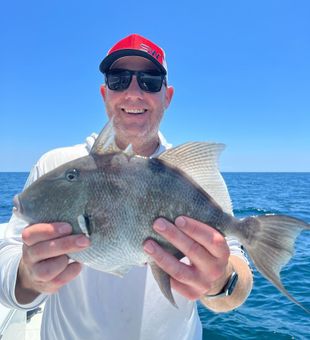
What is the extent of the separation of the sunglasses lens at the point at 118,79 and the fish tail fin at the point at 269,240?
142cm

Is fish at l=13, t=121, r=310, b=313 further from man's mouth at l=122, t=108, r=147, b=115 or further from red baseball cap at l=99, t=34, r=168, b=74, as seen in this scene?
red baseball cap at l=99, t=34, r=168, b=74

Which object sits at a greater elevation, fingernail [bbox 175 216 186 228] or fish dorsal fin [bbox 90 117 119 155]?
fish dorsal fin [bbox 90 117 119 155]

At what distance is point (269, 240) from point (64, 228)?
3.51ft

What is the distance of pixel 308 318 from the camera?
19.9ft

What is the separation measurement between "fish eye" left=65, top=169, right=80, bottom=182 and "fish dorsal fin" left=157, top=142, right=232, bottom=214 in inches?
19.2

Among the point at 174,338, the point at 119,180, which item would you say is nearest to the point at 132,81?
the point at 119,180

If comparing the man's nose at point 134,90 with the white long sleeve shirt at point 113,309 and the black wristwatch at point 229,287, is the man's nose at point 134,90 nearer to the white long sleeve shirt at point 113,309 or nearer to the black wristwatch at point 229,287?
the white long sleeve shirt at point 113,309

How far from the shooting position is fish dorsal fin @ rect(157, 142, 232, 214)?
6.27ft

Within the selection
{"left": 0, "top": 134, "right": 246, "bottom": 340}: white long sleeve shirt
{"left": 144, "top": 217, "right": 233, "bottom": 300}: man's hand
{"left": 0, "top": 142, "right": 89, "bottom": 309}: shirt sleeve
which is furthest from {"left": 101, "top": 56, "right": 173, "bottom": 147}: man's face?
{"left": 144, "top": 217, "right": 233, "bottom": 300}: man's hand

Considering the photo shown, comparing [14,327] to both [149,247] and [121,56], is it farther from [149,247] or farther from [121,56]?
[121,56]

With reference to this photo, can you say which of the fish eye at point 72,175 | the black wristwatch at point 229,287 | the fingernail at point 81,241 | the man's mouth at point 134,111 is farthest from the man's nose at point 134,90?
the black wristwatch at point 229,287

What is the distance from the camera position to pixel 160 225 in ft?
5.40

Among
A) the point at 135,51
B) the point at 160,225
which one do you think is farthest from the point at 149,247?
the point at 135,51

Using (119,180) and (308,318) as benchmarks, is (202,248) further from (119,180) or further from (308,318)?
(308,318)
